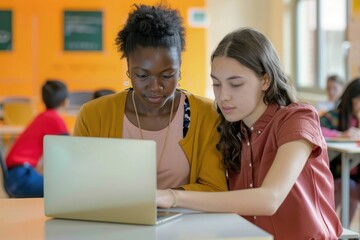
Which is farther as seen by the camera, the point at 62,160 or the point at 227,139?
the point at 227,139

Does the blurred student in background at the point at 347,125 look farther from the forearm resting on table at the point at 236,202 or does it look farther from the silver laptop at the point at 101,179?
the silver laptop at the point at 101,179

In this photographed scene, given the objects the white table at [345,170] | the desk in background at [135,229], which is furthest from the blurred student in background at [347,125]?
the desk in background at [135,229]

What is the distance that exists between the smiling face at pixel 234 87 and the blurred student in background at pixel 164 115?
0.60ft

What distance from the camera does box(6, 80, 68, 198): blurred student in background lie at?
3930 mm

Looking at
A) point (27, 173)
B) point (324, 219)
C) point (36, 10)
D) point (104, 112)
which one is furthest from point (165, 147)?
point (36, 10)

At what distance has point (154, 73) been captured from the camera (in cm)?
207

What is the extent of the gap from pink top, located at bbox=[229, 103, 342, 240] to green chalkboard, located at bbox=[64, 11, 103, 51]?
23.7ft

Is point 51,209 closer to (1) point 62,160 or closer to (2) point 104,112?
(1) point 62,160

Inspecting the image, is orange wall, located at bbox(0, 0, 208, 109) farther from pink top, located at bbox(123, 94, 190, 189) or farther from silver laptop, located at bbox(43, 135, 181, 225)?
silver laptop, located at bbox(43, 135, 181, 225)

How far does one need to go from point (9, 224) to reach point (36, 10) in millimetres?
7592

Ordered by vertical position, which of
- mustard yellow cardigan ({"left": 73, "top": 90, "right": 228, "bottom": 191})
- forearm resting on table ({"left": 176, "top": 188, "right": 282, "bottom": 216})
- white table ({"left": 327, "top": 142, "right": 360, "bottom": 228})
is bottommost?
white table ({"left": 327, "top": 142, "right": 360, "bottom": 228})

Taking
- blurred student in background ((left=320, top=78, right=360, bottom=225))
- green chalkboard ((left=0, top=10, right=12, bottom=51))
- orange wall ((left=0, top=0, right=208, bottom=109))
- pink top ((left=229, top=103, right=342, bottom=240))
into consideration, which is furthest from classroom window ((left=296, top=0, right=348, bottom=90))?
pink top ((left=229, top=103, right=342, bottom=240))

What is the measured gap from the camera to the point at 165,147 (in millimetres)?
2223

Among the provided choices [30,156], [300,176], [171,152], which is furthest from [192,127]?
[30,156]
